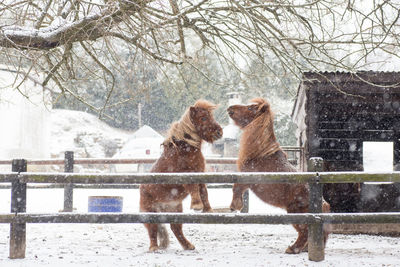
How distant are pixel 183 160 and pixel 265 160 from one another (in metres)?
0.87

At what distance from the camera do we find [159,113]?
43469 millimetres

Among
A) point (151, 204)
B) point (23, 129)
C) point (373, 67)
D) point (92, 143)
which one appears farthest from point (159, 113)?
point (151, 204)

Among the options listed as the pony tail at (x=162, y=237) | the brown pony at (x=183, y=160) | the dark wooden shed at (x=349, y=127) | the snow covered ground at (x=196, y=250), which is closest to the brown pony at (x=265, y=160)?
the brown pony at (x=183, y=160)

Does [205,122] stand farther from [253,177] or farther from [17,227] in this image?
[17,227]

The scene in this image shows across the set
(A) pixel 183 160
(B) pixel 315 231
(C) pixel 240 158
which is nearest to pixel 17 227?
(A) pixel 183 160

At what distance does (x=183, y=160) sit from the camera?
4.93 metres

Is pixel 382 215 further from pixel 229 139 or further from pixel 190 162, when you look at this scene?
pixel 229 139

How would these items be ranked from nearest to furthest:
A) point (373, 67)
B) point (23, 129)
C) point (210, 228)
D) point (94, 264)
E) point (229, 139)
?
1. point (94, 264)
2. point (210, 228)
3. point (373, 67)
4. point (23, 129)
5. point (229, 139)

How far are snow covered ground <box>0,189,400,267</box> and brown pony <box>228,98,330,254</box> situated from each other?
19.5 inches

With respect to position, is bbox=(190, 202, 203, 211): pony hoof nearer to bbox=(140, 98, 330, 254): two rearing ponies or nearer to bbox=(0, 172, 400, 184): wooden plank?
bbox=(140, 98, 330, 254): two rearing ponies

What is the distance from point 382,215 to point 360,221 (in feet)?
0.74

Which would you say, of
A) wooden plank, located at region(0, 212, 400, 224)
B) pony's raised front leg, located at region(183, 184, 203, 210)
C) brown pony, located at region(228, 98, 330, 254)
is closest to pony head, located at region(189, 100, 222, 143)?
brown pony, located at region(228, 98, 330, 254)

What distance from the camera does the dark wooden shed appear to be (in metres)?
7.95

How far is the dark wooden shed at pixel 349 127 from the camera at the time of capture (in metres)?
7.95
